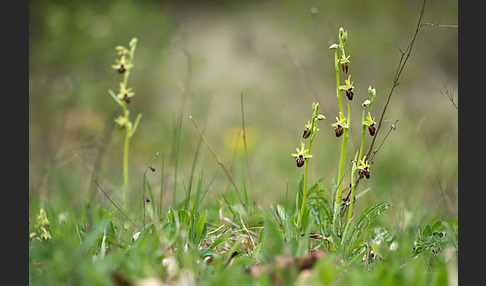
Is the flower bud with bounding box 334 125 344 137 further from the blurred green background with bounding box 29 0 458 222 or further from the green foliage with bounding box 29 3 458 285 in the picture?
the blurred green background with bounding box 29 0 458 222

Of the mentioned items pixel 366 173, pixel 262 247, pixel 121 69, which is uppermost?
pixel 121 69

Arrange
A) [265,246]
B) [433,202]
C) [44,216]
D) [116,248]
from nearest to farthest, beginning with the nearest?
[265,246] → [116,248] → [44,216] → [433,202]

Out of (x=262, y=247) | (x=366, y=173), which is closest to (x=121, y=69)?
(x=262, y=247)

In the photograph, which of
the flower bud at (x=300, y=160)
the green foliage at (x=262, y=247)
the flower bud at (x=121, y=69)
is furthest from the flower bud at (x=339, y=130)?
the flower bud at (x=121, y=69)

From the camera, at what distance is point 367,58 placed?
260 inches

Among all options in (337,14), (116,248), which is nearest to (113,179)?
(116,248)

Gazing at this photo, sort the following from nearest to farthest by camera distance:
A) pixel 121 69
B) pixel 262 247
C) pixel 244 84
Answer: pixel 262 247 → pixel 121 69 → pixel 244 84

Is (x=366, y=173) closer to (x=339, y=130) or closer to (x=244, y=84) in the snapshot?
(x=339, y=130)

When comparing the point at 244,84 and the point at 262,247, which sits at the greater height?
the point at 262,247

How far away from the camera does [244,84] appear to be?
23.0 feet

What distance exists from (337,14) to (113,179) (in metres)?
4.55

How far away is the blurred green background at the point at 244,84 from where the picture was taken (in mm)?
4945

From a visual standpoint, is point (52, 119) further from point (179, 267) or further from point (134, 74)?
point (179, 267)

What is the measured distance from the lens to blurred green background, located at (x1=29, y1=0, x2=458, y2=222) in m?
4.95
